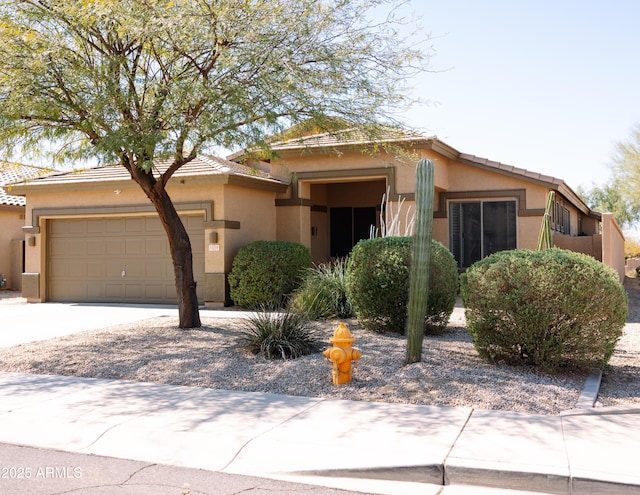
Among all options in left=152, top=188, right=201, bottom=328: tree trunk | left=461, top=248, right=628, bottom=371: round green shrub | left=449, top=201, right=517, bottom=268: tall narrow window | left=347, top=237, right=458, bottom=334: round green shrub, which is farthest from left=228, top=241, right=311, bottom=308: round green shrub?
left=461, top=248, right=628, bottom=371: round green shrub

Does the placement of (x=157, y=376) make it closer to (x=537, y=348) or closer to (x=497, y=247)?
(x=537, y=348)

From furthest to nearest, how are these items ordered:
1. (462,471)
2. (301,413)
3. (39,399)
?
(39,399) < (301,413) < (462,471)

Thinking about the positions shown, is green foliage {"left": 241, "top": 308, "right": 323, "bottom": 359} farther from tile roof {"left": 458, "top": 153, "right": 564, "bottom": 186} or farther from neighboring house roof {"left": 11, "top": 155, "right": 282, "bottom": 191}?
tile roof {"left": 458, "top": 153, "right": 564, "bottom": 186}

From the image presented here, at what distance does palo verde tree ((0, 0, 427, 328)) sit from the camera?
9.83 meters

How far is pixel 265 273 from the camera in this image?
15680mm

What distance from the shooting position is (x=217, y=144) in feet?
34.7

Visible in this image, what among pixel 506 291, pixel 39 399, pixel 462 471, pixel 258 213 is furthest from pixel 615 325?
pixel 258 213

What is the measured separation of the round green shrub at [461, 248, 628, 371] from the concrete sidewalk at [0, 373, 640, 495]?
4.44 ft

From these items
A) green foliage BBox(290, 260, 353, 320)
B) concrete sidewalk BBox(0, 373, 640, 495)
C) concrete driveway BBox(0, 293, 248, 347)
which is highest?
green foliage BBox(290, 260, 353, 320)

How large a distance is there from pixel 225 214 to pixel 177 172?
5.25 ft

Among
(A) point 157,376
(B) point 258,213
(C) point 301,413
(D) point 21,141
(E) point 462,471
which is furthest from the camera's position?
(B) point 258,213

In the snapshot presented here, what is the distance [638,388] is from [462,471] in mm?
3599

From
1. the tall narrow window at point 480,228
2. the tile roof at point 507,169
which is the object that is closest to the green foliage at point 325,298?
the tall narrow window at point 480,228

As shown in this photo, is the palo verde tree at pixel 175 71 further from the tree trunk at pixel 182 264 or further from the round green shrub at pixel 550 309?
the round green shrub at pixel 550 309
